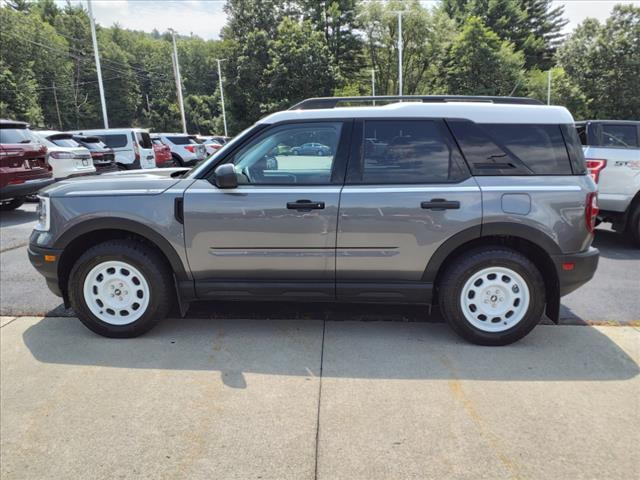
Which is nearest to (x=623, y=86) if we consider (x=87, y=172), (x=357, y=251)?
(x=87, y=172)

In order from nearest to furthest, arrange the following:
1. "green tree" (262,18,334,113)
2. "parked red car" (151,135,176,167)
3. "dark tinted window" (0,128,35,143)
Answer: "dark tinted window" (0,128,35,143) → "parked red car" (151,135,176,167) → "green tree" (262,18,334,113)

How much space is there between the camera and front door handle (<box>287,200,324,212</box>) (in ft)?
11.6

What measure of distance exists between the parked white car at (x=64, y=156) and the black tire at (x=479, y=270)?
33.5 ft

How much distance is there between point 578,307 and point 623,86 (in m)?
38.2

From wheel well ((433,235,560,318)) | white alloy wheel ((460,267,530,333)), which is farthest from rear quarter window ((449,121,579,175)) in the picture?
white alloy wheel ((460,267,530,333))

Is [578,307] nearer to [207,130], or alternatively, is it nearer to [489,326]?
[489,326]

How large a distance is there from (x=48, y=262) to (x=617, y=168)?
7178 millimetres

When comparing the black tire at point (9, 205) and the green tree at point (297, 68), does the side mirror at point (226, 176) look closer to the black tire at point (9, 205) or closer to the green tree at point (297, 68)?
the black tire at point (9, 205)

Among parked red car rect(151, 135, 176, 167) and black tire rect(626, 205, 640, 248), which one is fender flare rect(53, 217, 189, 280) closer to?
black tire rect(626, 205, 640, 248)

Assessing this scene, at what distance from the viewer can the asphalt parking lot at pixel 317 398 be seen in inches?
96.0

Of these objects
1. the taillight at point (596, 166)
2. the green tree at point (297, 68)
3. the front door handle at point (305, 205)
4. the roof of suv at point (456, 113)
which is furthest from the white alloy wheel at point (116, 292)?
the green tree at point (297, 68)

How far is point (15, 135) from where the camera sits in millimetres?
9055

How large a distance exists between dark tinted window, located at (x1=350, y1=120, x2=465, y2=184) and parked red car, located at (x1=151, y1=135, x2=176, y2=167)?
16.2 m

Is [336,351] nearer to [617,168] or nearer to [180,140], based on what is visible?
[617,168]
